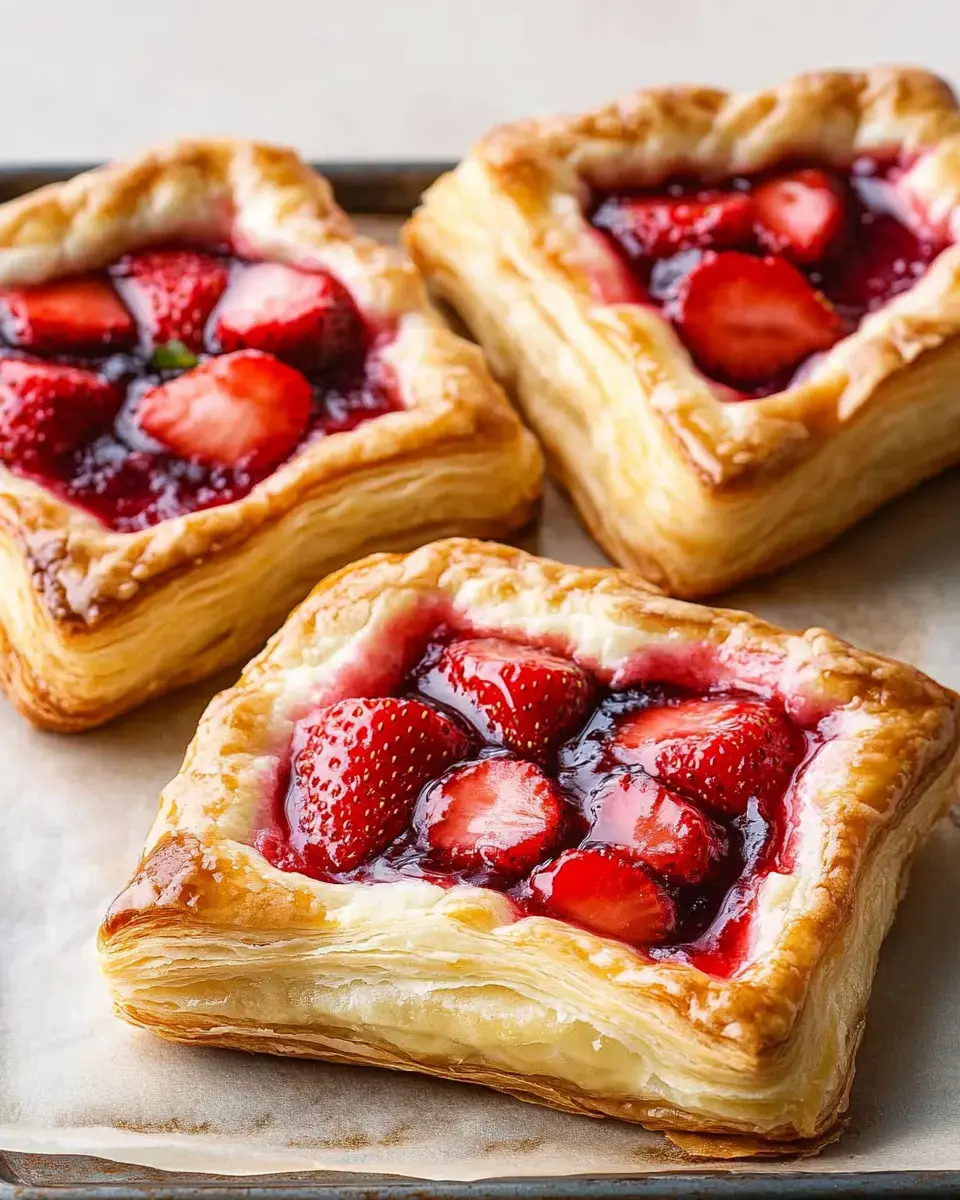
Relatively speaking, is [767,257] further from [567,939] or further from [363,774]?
[567,939]

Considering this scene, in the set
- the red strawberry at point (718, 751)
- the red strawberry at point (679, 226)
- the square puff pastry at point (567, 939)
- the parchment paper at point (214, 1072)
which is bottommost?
the parchment paper at point (214, 1072)

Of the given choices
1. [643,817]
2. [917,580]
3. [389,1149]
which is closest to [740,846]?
[643,817]

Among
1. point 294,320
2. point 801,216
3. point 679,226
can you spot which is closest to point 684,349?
point 679,226

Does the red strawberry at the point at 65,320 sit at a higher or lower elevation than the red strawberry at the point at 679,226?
lower

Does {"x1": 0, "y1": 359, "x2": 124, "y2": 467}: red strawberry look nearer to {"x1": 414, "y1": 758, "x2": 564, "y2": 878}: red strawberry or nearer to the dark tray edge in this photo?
the dark tray edge

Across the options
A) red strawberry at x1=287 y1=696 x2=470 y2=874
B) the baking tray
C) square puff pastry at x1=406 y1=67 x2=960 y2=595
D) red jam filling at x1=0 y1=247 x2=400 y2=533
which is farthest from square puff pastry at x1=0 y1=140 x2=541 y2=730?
the baking tray

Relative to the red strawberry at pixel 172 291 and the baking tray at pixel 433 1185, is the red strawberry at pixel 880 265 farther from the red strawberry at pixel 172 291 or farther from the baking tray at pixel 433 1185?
the baking tray at pixel 433 1185

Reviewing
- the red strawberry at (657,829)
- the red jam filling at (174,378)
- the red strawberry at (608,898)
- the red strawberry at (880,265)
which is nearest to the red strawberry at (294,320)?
the red jam filling at (174,378)
